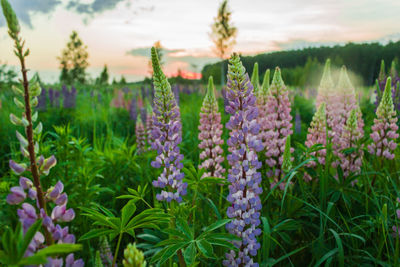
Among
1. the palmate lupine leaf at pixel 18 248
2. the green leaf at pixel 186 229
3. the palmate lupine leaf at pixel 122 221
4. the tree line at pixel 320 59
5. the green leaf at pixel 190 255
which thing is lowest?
the green leaf at pixel 190 255

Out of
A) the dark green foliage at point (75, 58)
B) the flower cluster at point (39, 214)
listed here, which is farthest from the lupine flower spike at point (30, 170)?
the dark green foliage at point (75, 58)

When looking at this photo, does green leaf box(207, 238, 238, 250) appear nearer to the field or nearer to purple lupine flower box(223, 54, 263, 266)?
the field

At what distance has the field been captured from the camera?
1.01 metres

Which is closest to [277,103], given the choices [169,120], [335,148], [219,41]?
[335,148]

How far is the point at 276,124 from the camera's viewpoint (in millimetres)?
3311

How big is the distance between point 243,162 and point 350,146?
Answer: 184cm

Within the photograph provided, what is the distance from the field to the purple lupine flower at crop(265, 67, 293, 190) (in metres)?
0.01

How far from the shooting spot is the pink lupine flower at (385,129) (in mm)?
3250

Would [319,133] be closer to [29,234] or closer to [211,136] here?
[211,136]

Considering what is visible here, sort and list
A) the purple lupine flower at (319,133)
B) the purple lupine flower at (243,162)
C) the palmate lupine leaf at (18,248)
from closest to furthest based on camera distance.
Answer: the palmate lupine leaf at (18,248)
the purple lupine flower at (243,162)
the purple lupine flower at (319,133)

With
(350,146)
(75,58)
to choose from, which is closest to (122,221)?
(350,146)

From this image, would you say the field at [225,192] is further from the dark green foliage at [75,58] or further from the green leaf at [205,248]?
the dark green foliage at [75,58]

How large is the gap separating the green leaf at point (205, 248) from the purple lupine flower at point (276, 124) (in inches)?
59.1

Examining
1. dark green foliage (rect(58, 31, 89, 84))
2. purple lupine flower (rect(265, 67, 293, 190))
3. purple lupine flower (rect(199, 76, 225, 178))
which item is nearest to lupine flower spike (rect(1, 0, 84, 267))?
purple lupine flower (rect(199, 76, 225, 178))
